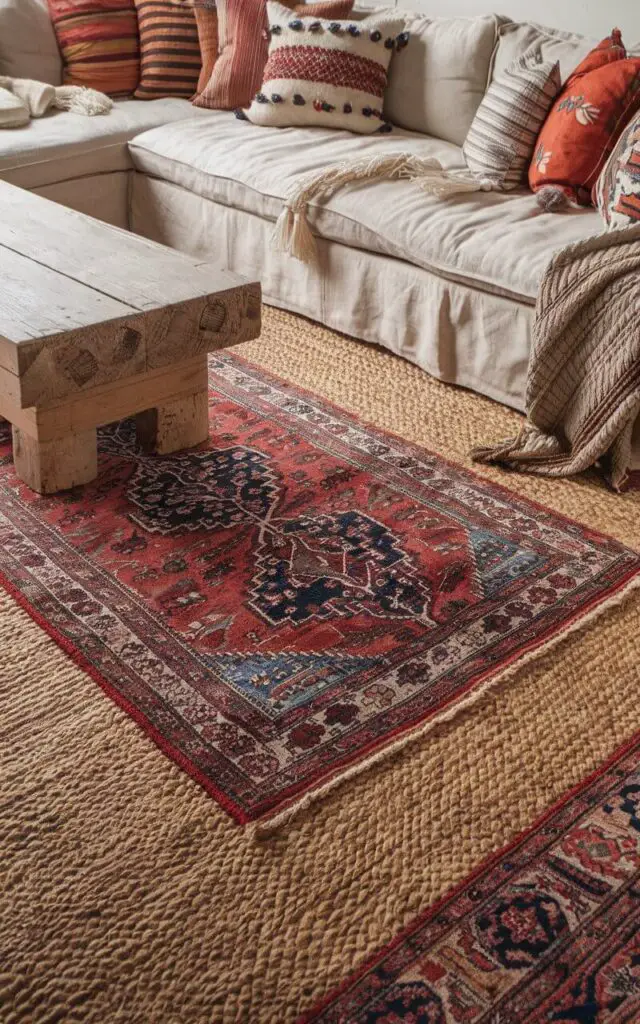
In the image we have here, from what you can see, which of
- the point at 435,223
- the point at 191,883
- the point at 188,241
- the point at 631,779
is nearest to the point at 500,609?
the point at 631,779

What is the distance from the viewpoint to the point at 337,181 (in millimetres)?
2934

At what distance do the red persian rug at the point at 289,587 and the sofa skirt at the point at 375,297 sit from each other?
0.36 metres

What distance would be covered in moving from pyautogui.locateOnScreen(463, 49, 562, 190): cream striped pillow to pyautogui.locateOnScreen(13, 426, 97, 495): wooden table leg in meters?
1.50

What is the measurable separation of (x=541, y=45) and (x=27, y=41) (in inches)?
72.2

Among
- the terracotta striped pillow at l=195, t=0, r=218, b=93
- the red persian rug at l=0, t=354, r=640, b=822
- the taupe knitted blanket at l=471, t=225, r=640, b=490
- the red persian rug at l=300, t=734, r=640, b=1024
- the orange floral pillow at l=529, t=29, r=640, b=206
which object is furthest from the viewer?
the terracotta striped pillow at l=195, t=0, r=218, b=93

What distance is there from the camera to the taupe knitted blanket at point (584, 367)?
2.23 metres

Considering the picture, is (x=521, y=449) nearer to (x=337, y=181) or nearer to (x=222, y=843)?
(x=337, y=181)

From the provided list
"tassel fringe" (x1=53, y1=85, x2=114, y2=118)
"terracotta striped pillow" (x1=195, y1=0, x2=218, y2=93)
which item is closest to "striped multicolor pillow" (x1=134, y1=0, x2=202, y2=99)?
"terracotta striped pillow" (x1=195, y1=0, x2=218, y2=93)

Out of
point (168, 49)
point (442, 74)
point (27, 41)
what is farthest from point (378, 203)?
point (27, 41)

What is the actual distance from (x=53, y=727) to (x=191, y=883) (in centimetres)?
37

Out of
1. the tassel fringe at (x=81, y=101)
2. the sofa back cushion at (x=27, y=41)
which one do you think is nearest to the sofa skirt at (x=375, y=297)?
the tassel fringe at (x=81, y=101)

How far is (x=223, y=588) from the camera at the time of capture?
75.0 inches

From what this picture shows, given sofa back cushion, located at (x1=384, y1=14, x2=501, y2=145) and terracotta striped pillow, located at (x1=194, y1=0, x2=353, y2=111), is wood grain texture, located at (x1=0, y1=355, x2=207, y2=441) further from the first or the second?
terracotta striped pillow, located at (x1=194, y1=0, x2=353, y2=111)

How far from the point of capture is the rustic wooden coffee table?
1.93m
